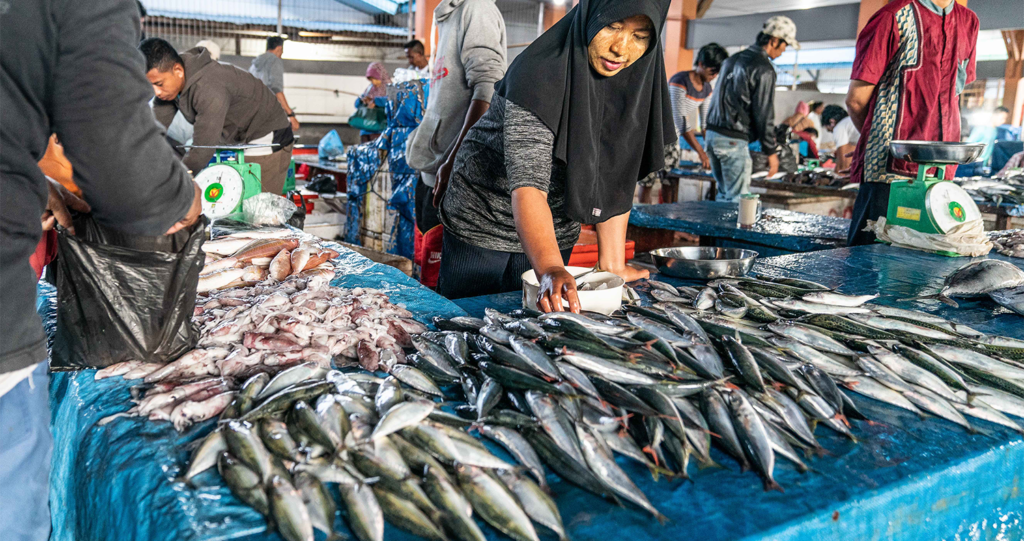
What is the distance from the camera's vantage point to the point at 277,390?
55.9 inches

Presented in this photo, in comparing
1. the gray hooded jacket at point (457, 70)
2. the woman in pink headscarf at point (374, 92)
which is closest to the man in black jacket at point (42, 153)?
the gray hooded jacket at point (457, 70)

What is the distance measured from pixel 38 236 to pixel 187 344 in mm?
538

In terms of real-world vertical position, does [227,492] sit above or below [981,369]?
below

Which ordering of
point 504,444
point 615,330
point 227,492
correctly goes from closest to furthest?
point 227,492
point 504,444
point 615,330

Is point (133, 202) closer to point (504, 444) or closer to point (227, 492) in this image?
point (227, 492)

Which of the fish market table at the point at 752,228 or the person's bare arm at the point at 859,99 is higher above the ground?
the person's bare arm at the point at 859,99

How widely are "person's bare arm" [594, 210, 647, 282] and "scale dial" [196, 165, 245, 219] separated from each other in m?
→ 1.96

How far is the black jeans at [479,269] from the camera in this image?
109 inches

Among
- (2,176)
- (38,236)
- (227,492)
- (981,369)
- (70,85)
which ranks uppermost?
(70,85)

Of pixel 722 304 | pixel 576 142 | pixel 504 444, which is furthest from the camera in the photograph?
pixel 576 142

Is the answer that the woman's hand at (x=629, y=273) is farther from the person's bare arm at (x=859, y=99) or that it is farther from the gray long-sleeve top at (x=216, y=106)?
the gray long-sleeve top at (x=216, y=106)

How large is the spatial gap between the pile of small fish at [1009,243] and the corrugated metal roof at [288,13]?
1367 centimetres

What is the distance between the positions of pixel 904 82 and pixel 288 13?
51.3 ft

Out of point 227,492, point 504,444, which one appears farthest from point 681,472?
point 227,492
